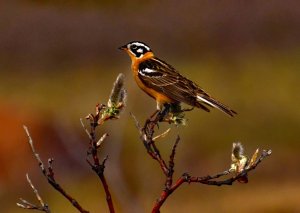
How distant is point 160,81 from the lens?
754 cm

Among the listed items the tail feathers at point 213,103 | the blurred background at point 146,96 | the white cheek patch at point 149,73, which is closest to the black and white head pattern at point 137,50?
the white cheek patch at point 149,73

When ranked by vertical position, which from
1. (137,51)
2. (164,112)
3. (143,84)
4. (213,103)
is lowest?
(164,112)

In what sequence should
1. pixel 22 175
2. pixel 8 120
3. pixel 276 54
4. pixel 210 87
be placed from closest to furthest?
pixel 22 175 < pixel 8 120 < pixel 210 87 < pixel 276 54

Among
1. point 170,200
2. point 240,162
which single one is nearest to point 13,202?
point 170,200

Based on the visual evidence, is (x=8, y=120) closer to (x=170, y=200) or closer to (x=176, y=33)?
(x=170, y=200)

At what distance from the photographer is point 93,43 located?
37.4 meters

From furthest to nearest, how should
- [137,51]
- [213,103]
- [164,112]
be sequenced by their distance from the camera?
1. [137,51]
2. [213,103]
3. [164,112]

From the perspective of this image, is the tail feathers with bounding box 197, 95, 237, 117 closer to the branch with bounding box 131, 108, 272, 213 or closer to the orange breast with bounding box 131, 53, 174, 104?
the orange breast with bounding box 131, 53, 174, 104

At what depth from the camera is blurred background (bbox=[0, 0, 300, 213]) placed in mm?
23250

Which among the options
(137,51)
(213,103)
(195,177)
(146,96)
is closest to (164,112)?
(195,177)

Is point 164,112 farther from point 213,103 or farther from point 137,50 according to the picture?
point 137,50

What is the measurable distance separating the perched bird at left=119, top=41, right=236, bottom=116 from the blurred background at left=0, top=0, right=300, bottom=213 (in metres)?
3.34

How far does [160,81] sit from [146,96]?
10872 millimetres

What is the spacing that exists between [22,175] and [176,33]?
1573cm
